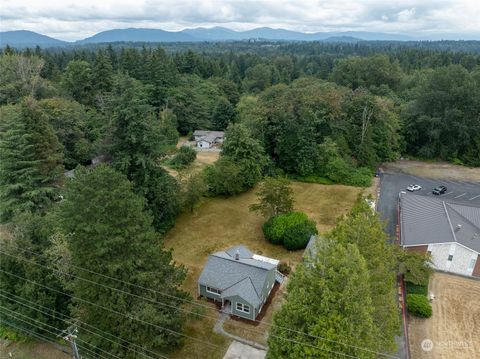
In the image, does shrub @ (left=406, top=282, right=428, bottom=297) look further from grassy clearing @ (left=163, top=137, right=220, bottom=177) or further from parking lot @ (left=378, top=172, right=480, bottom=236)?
grassy clearing @ (left=163, top=137, right=220, bottom=177)

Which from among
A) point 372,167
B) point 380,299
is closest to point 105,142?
point 380,299

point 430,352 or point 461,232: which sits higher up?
point 461,232

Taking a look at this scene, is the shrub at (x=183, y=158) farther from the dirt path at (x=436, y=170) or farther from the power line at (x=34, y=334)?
the power line at (x=34, y=334)

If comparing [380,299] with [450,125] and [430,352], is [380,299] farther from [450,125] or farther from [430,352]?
[450,125]

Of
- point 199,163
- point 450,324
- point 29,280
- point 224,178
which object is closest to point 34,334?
point 29,280

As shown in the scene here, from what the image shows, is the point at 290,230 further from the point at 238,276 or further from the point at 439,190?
the point at 439,190
